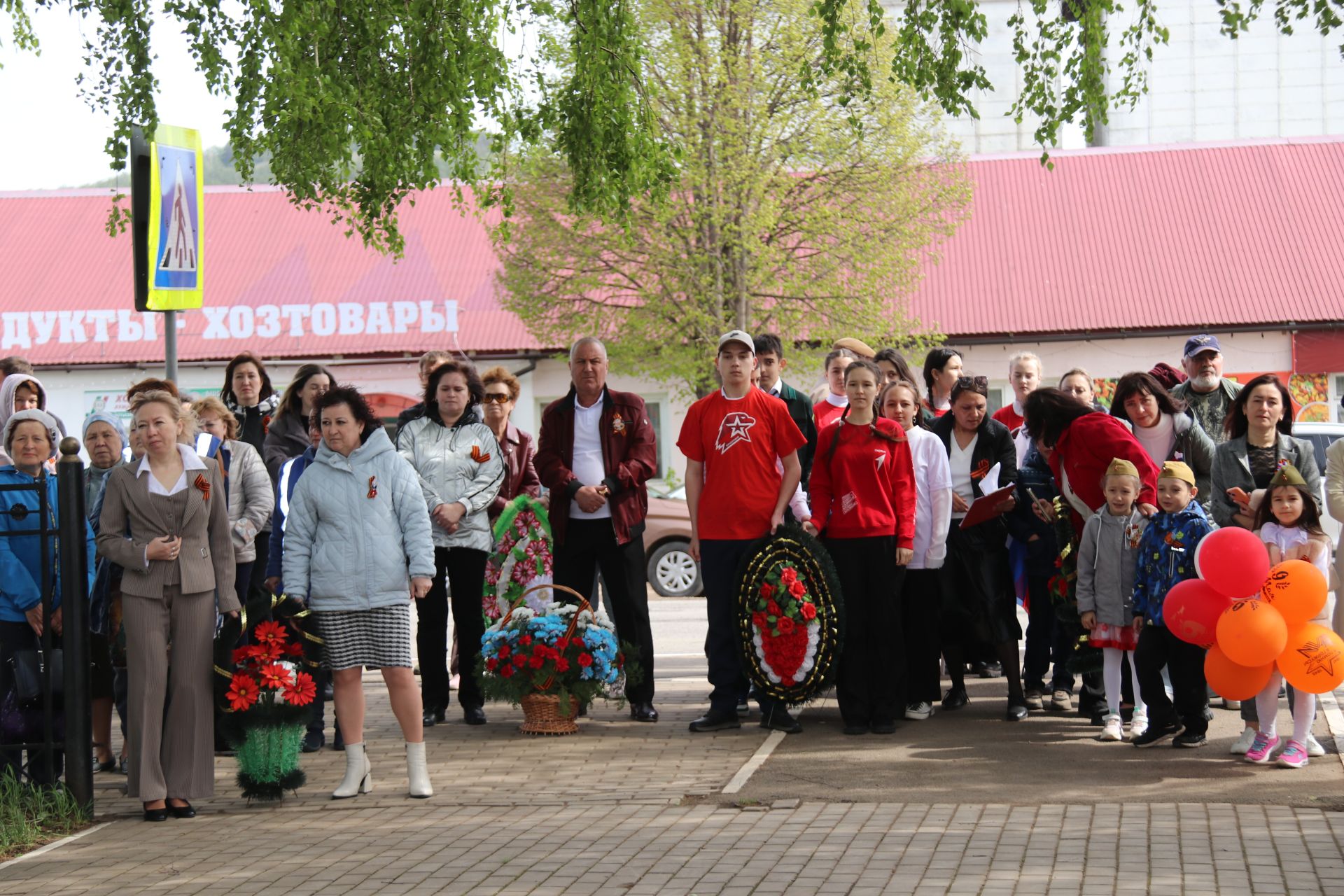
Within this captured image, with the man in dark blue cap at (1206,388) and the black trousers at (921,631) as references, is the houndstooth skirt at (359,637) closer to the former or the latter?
the black trousers at (921,631)

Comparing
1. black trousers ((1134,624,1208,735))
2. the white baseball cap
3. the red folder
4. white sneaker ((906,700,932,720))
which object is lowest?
white sneaker ((906,700,932,720))

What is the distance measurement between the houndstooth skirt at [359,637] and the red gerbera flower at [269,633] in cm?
21

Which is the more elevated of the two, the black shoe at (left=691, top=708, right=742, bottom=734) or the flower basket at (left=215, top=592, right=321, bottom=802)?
the flower basket at (left=215, top=592, right=321, bottom=802)

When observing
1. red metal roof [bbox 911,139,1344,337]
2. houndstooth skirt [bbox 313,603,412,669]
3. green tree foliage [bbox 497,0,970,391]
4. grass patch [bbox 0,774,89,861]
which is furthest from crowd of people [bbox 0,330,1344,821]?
red metal roof [bbox 911,139,1344,337]

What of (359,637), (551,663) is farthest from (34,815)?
(551,663)

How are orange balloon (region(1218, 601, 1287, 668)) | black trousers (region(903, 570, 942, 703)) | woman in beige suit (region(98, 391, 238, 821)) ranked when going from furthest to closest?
black trousers (region(903, 570, 942, 703)) < orange balloon (region(1218, 601, 1287, 668)) < woman in beige suit (region(98, 391, 238, 821))

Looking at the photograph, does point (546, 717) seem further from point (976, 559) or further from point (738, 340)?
point (976, 559)

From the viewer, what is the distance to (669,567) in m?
20.0

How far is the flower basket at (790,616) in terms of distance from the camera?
9188mm

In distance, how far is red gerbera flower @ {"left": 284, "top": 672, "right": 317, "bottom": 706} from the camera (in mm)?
7918

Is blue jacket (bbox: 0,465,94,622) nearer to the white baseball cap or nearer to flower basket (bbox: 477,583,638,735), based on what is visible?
flower basket (bbox: 477,583,638,735)

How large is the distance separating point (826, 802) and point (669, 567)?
41.4 ft

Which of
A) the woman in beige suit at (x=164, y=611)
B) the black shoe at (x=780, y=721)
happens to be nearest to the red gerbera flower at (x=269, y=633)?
the woman in beige suit at (x=164, y=611)

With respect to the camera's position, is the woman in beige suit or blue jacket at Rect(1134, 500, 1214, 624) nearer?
the woman in beige suit
